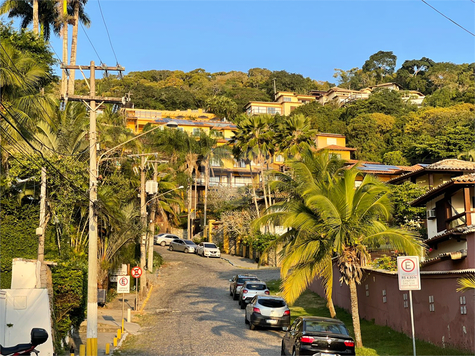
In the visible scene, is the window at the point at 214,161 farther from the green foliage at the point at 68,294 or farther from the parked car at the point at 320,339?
the parked car at the point at 320,339

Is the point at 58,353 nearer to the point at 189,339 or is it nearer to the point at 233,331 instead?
the point at 189,339

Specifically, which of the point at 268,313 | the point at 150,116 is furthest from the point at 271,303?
the point at 150,116

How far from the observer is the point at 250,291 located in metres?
30.5

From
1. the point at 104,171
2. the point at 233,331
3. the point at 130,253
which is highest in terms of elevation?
the point at 104,171

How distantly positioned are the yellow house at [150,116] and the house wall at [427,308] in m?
58.7

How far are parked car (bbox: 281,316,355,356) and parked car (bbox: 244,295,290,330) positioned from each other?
6846mm

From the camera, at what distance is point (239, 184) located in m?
76.6

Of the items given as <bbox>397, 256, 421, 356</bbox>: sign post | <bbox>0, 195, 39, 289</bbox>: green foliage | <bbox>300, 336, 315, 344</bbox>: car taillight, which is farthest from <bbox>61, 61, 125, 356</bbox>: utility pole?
<bbox>397, 256, 421, 356</bbox>: sign post

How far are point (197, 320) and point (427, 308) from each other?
11781 mm

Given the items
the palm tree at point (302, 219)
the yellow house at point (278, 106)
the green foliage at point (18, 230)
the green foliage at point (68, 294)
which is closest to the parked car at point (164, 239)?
the green foliage at point (18, 230)

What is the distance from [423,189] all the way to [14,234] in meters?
29.4

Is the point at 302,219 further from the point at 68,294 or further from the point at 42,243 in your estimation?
the point at 42,243

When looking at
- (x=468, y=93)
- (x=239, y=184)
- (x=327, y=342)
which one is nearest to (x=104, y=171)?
(x=327, y=342)

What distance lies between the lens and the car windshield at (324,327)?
53.4 ft
